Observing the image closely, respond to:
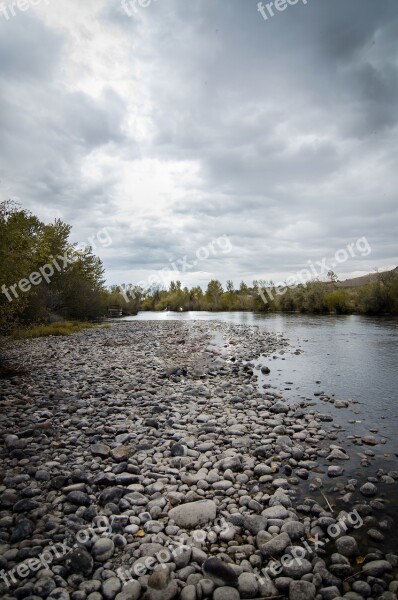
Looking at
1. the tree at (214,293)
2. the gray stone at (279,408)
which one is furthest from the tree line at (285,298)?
the gray stone at (279,408)

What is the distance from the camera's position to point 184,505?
12.7 ft

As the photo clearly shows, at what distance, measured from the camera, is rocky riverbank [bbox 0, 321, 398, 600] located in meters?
2.89

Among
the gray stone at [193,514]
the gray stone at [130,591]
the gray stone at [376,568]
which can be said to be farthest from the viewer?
the gray stone at [193,514]

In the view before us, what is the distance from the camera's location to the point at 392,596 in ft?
9.11

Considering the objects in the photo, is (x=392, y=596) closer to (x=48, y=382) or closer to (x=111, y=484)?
(x=111, y=484)

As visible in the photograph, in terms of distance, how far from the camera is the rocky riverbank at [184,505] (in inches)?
114

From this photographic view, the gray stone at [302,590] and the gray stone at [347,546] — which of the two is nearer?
the gray stone at [302,590]

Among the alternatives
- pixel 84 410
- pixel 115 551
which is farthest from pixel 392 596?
pixel 84 410

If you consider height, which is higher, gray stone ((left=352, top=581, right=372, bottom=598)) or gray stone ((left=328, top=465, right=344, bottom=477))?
gray stone ((left=328, top=465, right=344, bottom=477))

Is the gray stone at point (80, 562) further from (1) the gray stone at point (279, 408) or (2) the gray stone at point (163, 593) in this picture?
(1) the gray stone at point (279, 408)

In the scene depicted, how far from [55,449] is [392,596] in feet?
15.7

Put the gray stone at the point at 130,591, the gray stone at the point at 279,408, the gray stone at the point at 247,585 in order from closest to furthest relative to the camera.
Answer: the gray stone at the point at 130,591 → the gray stone at the point at 247,585 → the gray stone at the point at 279,408
